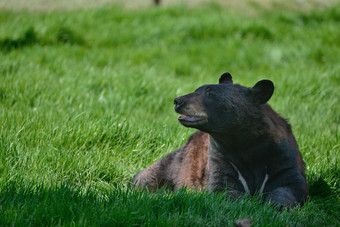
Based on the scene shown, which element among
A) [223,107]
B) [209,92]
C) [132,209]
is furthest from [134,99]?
[132,209]

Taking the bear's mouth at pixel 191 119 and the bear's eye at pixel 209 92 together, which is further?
the bear's eye at pixel 209 92

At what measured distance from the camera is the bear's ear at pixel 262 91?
3650 millimetres

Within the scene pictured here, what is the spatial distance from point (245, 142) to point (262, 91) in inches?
17.3

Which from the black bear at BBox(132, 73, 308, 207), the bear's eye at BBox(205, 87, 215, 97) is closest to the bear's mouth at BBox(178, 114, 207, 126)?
the black bear at BBox(132, 73, 308, 207)

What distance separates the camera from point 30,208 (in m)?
2.91

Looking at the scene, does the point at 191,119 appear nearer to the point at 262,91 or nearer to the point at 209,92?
the point at 209,92

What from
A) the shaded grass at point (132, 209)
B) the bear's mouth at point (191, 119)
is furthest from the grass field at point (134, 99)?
the bear's mouth at point (191, 119)

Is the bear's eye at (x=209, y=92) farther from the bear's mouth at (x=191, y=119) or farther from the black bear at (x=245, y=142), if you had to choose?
the bear's mouth at (x=191, y=119)

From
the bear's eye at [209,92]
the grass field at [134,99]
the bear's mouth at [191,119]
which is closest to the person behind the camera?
the grass field at [134,99]

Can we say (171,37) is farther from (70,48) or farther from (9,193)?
(9,193)

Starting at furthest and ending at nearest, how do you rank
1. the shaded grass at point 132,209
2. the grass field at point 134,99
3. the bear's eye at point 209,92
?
1. the bear's eye at point 209,92
2. the grass field at point 134,99
3. the shaded grass at point 132,209

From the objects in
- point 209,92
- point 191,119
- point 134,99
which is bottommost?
point 134,99

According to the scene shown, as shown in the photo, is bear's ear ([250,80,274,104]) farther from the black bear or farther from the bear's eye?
the bear's eye

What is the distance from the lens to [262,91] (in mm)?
3680
